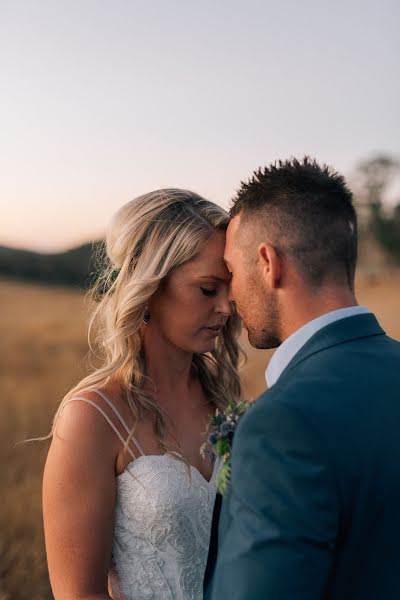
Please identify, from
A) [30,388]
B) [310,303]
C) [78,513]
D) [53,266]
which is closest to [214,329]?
[78,513]

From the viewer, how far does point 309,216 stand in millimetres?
2320

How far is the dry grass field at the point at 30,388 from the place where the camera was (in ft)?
20.0

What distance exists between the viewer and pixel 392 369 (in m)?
2.00

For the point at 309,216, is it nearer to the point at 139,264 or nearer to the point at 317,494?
the point at 317,494

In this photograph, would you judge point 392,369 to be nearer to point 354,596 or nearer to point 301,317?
point 301,317

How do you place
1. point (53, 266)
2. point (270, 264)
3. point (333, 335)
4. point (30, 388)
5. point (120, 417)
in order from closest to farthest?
point (333, 335), point (270, 264), point (120, 417), point (30, 388), point (53, 266)

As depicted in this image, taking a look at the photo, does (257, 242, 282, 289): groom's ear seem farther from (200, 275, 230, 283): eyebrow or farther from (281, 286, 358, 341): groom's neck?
(200, 275, 230, 283): eyebrow

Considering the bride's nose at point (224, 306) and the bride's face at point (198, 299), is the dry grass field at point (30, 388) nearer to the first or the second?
the bride's face at point (198, 299)

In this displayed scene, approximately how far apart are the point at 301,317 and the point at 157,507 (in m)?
1.58

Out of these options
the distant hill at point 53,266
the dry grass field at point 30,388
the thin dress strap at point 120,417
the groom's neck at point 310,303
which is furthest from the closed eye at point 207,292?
the distant hill at point 53,266

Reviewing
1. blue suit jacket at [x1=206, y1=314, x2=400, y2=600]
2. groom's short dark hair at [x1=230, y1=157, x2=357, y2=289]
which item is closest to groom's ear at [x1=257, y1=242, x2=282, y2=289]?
groom's short dark hair at [x1=230, y1=157, x2=357, y2=289]

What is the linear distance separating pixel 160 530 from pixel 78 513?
1.64 feet

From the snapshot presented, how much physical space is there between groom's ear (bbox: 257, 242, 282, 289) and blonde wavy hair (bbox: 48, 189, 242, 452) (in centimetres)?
122

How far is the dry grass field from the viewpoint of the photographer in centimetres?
609
